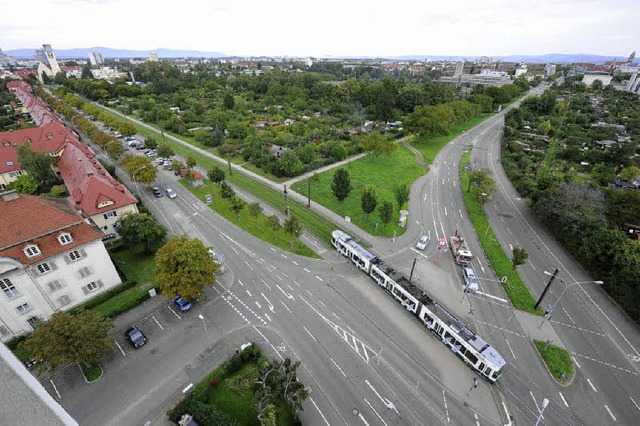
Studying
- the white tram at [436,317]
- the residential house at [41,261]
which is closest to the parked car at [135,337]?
the residential house at [41,261]

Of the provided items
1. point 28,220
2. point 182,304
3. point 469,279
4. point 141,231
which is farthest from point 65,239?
point 469,279

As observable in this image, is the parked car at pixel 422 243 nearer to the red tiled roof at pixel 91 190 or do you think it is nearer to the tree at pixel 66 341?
the tree at pixel 66 341

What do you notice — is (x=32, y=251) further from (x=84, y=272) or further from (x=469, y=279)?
(x=469, y=279)

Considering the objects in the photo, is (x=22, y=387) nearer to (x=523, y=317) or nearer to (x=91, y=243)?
(x=91, y=243)

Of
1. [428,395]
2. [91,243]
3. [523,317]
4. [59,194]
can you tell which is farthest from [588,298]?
[59,194]

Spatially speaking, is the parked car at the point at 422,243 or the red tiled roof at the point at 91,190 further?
the parked car at the point at 422,243

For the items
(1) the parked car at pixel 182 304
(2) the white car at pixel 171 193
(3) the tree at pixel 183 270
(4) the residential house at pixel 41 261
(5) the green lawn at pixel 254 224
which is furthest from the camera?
(2) the white car at pixel 171 193
